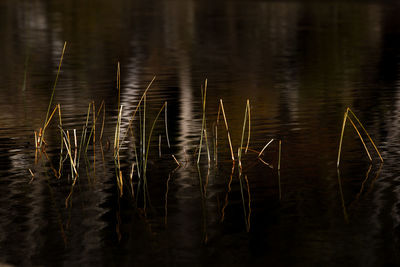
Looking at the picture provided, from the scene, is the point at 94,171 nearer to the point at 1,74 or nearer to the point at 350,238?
the point at 350,238

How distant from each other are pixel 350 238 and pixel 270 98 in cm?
1389

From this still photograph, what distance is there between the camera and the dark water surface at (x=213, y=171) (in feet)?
36.8

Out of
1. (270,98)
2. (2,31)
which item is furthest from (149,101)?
(2,31)

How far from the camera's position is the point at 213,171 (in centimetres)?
1510

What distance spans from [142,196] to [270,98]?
11988 millimetres

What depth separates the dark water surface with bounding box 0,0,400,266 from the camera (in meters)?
→ 11.2

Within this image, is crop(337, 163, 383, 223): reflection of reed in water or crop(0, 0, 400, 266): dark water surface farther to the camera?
crop(337, 163, 383, 223): reflection of reed in water

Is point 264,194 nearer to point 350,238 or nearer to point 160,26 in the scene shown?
point 350,238

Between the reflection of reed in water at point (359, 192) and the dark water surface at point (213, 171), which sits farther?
the reflection of reed in water at point (359, 192)

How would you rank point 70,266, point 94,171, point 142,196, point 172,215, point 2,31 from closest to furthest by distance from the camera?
1. point 70,266
2. point 172,215
3. point 142,196
4. point 94,171
5. point 2,31

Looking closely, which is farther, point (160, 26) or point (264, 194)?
point (160, 26)

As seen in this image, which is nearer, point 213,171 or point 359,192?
point 359,192

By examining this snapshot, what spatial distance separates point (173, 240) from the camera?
37.8 feet

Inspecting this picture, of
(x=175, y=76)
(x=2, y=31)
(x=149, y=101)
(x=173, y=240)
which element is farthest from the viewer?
(x=2, y=31)
